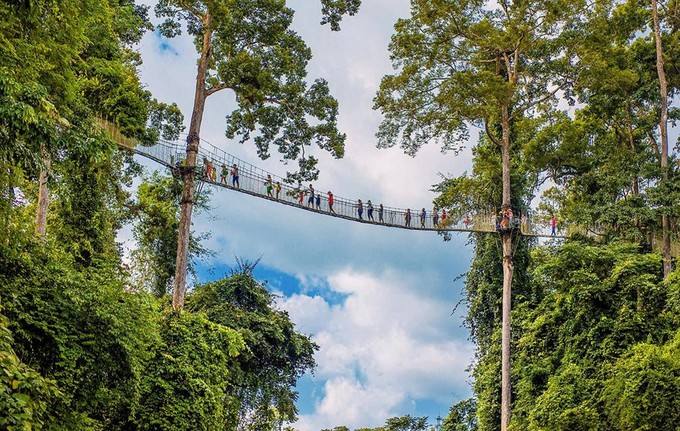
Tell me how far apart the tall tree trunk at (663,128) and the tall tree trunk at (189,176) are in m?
10.5

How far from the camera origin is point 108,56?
14.6 metres

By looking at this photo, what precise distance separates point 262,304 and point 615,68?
1219 cm

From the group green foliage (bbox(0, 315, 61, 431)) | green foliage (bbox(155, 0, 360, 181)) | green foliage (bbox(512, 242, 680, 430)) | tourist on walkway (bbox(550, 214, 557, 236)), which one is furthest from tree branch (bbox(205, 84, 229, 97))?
green foliage (bbox(0, 315, 61, 431))

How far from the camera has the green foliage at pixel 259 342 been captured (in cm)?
2168

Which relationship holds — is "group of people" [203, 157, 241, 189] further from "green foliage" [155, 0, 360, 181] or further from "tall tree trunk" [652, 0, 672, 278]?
"tall tree trunk" [652, 0, 672, 278]

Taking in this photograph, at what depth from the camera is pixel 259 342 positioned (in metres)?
21.4

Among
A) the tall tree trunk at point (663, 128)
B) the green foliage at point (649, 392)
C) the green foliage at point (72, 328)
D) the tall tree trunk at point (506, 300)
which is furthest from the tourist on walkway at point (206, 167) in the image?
the tall tree trunk at point (663, 128)

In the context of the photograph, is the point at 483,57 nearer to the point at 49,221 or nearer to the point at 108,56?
the point at 108,56

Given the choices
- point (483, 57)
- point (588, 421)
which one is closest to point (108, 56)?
point (483, 57)

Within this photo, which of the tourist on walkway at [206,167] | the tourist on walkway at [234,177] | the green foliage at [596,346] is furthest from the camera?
the tourist on walkway at [234,177]

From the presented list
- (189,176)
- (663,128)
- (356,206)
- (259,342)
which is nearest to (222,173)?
(189,176)

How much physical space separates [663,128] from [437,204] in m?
6.15

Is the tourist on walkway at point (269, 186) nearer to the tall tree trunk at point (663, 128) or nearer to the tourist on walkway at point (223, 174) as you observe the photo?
the tourist on walkway at point (223, 174)

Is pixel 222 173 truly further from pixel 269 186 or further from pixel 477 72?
pixel 477 72
